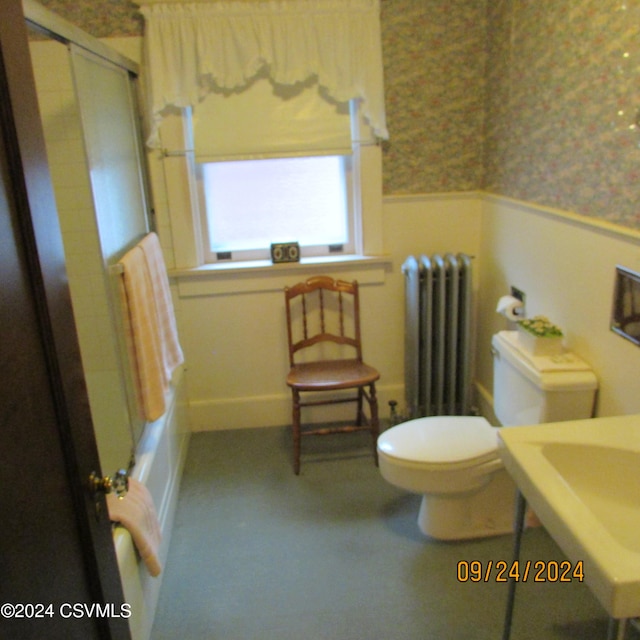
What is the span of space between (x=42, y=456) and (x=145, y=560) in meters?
0.93

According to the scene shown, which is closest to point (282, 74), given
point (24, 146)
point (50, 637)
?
point (24, 146)

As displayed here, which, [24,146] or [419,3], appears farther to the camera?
[419,3]

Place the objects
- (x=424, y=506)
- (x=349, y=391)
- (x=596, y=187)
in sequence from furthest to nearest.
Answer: (x=349, y=391) < (x=424, y=506) < (x=596, y=187)

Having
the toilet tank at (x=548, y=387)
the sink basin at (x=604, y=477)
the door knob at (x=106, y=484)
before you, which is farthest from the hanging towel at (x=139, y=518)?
the toilet tank at (x=548, y=387)

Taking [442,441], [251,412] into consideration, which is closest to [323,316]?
[251,412]

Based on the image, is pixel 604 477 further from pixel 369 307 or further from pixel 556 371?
pixel 369 307

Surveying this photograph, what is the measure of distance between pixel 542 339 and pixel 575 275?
0.86 ft

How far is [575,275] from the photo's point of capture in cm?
200

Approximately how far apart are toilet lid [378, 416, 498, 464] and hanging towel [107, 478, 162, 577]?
85cm

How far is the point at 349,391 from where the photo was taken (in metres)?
3.12

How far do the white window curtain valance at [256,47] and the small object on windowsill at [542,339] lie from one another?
52.6 inches

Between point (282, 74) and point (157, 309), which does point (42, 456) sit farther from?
point (282, 74)

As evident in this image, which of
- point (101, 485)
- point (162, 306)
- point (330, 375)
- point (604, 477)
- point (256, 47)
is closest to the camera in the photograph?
point (101, 485)

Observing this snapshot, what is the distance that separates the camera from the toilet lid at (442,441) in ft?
6.65
